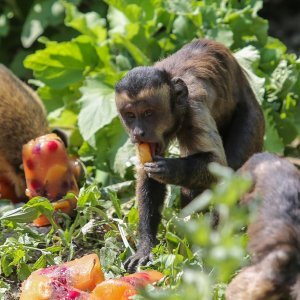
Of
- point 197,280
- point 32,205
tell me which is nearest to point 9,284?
point 32,205

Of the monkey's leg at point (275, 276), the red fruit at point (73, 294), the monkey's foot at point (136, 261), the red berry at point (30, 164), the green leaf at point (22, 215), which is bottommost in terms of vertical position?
the monkey's foot at point (136, 261)

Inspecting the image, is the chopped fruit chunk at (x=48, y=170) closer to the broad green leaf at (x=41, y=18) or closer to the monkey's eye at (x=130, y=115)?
the monkey's eye at (x=130, y=115)

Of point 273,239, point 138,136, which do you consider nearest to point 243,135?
point 138,136

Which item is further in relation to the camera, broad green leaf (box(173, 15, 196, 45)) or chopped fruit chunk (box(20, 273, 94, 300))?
broad green leaf (box(173, 15, 196, 45))

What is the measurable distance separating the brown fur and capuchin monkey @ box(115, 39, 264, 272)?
1.50 m

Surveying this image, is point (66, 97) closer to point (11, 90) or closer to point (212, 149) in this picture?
point (11, 90)

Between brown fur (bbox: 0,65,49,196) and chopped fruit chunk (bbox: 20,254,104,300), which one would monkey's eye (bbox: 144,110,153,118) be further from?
brown fur (bbox: 0,65,49,196)

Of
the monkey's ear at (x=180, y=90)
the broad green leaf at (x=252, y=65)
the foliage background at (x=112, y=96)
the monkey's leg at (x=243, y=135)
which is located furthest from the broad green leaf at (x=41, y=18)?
the monkey's ear at (x=180, y=90)

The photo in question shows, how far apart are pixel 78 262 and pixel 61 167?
1.55 meters

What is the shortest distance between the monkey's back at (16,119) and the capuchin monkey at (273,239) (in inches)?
138

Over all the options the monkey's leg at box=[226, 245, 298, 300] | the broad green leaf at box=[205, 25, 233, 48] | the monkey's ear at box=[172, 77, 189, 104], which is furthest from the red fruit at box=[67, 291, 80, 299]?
the broad green leaf at box=[205, 25, 233, 48]

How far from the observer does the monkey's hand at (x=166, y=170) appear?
5.70 meters

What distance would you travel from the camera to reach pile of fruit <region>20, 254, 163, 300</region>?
190 inches

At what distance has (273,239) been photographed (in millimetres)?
4008
